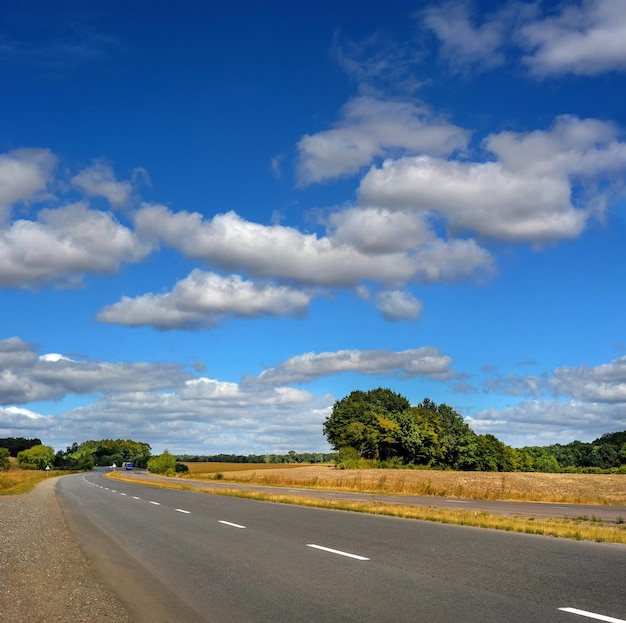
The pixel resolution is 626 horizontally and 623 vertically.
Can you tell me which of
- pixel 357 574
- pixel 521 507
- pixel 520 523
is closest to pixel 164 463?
pixel 521 507

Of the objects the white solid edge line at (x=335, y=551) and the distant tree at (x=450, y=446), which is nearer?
the white solid edge line at (x=335, y=551)

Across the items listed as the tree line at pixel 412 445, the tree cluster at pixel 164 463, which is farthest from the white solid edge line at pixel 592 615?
the tree cluster at pixel 164 463

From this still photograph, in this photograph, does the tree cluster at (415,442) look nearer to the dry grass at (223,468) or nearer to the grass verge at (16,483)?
the dry grass at (223,468)

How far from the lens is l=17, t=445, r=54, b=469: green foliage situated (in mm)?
179750

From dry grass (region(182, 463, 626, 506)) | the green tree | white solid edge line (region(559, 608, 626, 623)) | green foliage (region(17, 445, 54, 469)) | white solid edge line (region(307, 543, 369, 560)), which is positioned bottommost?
green foliage (region(17, 445, 54, 469))

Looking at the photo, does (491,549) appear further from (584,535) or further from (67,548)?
(67,548)

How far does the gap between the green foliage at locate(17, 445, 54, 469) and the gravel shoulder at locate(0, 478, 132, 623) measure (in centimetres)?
17710

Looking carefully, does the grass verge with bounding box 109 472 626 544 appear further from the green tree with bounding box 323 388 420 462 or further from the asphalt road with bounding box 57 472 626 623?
the green tree with bounding box 323 388 420 462

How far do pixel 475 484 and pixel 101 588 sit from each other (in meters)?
43.8

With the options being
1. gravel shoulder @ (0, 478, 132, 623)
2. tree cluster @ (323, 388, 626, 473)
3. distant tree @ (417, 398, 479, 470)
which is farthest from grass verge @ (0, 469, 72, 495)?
distant tree @ (417, 398, 479, 470)

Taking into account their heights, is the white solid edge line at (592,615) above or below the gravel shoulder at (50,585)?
above

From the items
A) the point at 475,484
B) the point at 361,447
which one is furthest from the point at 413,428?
the point at 475,484

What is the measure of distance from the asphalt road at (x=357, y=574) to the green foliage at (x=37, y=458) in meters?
178

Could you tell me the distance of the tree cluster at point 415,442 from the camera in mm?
108625
